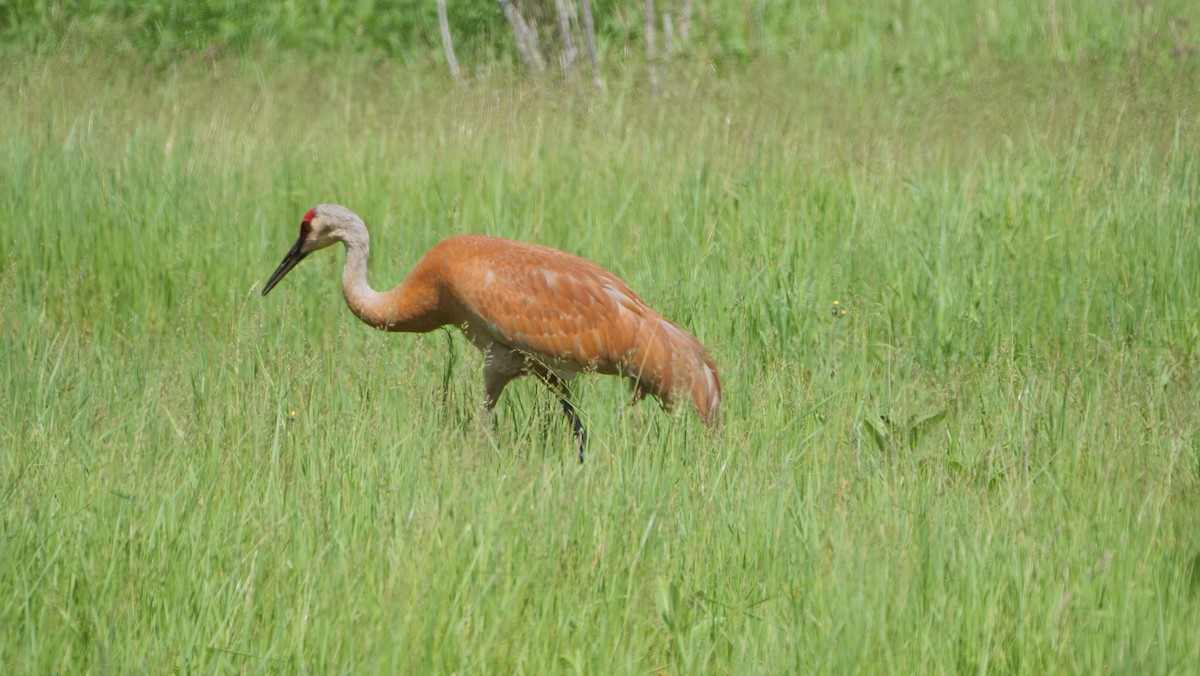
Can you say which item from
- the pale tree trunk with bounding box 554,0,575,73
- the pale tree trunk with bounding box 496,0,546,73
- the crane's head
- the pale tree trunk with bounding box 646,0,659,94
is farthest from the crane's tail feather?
the pale tree trunk with bounding box 496,0,546,73

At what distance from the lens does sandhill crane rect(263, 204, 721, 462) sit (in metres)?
4.84

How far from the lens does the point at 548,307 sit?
5.02 meters

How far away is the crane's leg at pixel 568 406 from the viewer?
4680mm

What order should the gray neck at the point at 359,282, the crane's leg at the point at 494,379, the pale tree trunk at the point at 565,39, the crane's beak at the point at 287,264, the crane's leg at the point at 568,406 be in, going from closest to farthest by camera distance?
the crane's leg at the point at 568,406 → the crane's leg at the point at 494,379 → the gray neck at the point at 359,282 → the crane's beak at the point at 287,264 → the pale tree trunk at the point at 565,39

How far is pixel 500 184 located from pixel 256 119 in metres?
1.98

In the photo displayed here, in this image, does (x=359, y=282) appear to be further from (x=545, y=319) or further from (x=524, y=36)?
(x=524, y=36)

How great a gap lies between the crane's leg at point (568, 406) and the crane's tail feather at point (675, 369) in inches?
9.9

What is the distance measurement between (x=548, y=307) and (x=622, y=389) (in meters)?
0.42

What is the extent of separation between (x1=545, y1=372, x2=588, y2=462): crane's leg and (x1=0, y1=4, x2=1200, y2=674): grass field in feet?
0.24

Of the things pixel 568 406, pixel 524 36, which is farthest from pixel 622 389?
pixel 524 36

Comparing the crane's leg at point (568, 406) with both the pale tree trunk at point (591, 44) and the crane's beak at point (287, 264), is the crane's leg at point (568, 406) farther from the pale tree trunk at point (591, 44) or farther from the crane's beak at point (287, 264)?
the pale tree trunk at point (591, 44)

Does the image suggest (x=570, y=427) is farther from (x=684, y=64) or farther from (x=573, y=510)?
(x=684, y=64)

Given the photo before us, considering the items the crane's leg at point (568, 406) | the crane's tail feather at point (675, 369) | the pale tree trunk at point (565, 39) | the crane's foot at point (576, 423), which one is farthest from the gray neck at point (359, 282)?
the pale tree trunk at point (565, 39)

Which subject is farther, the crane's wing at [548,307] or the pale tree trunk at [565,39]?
the pale tree trunk at [565,39]
